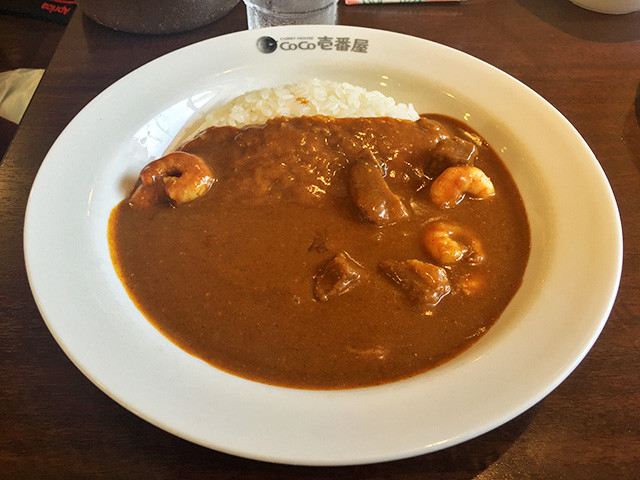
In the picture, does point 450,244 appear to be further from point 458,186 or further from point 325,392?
point 325,392

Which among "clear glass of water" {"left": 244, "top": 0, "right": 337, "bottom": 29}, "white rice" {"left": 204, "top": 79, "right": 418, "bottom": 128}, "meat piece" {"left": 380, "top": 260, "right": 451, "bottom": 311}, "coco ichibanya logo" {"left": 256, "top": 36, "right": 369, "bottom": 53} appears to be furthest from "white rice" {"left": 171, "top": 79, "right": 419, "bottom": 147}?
"meat piece" {"left": 380, "top": 260, "right": 451, "bottom": 311}

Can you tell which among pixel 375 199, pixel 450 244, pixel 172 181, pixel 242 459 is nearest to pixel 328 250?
pixel 375 199

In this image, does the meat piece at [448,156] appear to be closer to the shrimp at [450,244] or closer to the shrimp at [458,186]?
the shrimp at [458,186]

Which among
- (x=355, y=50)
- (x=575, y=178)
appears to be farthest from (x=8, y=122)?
(x=575, y=178)

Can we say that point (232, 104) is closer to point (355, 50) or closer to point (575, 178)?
point (355, 50)

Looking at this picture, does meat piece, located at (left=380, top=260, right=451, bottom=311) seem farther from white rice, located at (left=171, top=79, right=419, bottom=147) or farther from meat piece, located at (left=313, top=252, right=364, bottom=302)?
white rice, located at (left=171, top=79, right=419, bottom=147)

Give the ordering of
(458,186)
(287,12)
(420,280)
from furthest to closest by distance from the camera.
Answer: (287,12), (458,186), (420,280)

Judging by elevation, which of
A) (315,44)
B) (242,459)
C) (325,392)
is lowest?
(242,459)
